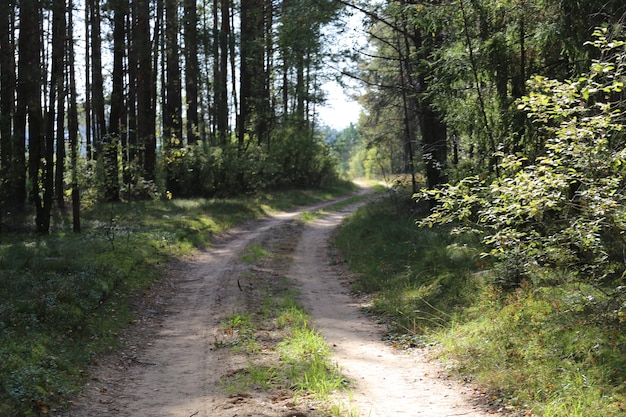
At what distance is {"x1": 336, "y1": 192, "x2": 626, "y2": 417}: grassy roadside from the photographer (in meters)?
5.82

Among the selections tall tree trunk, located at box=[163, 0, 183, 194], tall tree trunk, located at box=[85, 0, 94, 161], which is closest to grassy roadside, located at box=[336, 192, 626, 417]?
tall tree trunk, located at box=[85, 0, 94, 161]

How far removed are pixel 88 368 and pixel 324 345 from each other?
10.4ft

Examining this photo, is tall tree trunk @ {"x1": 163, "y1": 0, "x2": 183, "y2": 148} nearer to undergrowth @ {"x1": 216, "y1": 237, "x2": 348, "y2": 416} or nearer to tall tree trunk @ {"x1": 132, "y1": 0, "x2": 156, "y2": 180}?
tall tree trunk @ {"x1": 132, "y1": 0, "x2": 156, "y2": 180}

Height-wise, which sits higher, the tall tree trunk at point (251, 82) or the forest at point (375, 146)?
the tall tree trunk at point (251, 82)

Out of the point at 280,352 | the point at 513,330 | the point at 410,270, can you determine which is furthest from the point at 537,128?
the point at 410,270

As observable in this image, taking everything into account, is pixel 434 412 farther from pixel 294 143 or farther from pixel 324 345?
pixel 294 143

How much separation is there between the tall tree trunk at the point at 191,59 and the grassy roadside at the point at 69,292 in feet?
28.4

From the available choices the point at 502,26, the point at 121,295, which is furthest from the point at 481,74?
the point at 121,295

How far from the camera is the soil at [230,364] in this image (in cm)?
609

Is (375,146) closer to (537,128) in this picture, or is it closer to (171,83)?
(171,83)

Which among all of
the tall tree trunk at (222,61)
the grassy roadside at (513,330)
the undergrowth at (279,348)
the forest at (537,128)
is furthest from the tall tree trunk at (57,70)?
the grassy roadside at (513,330)

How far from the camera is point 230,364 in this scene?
24.5 ft

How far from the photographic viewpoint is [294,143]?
37438 mm

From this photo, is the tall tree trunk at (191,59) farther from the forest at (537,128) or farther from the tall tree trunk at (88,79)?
the forest at (537,128)
